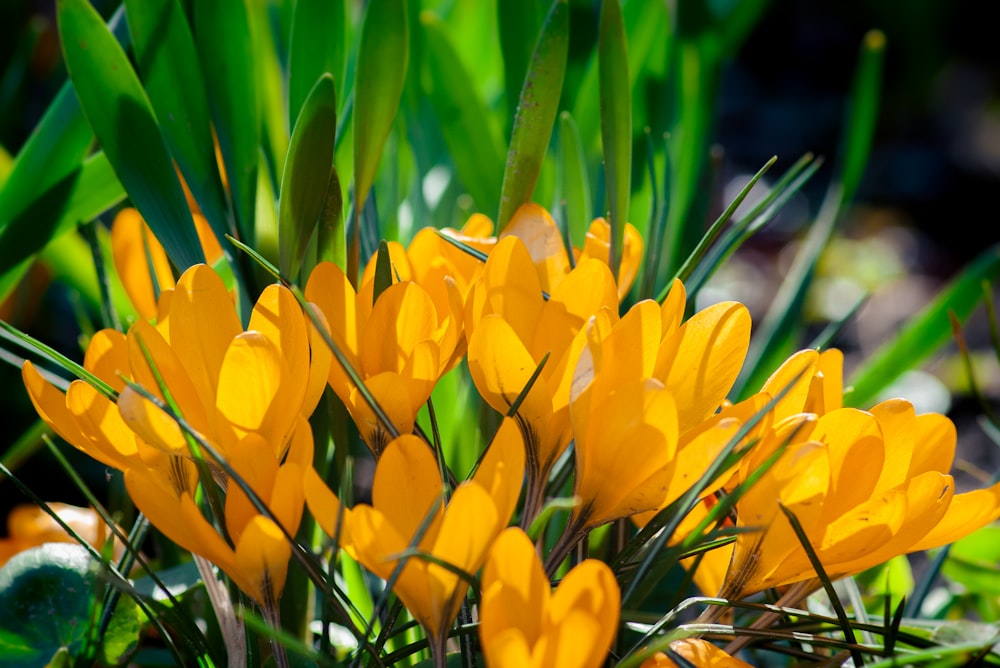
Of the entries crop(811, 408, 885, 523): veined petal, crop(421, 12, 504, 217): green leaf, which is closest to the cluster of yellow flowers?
crop(811, 408, 885, 523): veined petal

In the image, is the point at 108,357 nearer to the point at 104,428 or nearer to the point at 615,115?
the point at 104,428

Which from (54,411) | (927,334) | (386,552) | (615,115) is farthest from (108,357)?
(927,334)

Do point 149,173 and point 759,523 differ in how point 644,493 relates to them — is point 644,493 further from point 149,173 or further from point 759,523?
point 149,173

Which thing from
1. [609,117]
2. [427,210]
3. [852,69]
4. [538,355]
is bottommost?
[538,355]

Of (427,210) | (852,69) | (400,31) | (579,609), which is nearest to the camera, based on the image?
(579,609)

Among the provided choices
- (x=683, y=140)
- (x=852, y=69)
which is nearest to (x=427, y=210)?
(x=683, y=140)

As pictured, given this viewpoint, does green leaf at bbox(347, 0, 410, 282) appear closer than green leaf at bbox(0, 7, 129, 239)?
Yes

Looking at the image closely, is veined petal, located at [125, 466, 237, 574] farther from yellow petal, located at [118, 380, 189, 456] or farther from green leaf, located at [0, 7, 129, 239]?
green leaf, located at [0, 7, 129, 239]
